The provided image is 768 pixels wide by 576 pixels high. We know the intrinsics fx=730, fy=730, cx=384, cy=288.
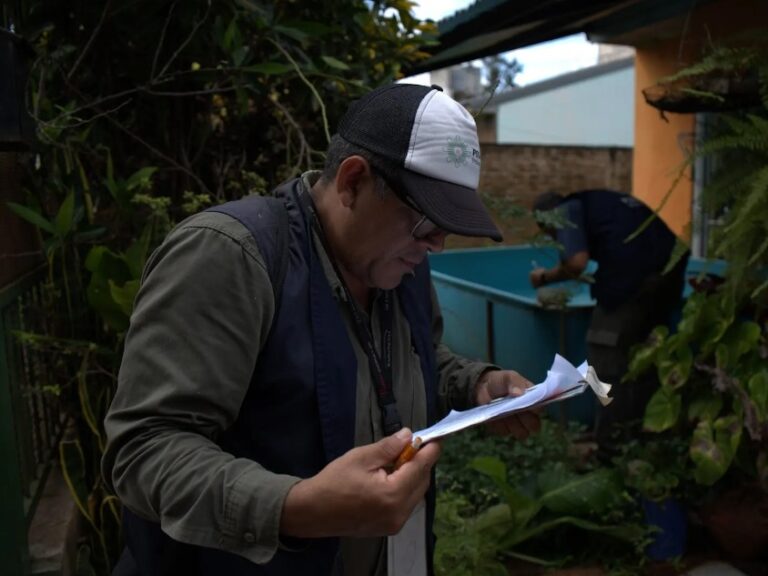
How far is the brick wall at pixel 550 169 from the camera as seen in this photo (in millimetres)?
12844

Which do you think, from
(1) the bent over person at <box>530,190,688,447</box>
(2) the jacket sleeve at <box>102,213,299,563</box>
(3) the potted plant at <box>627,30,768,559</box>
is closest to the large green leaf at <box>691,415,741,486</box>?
(3) the potted plant at <box>627,30,768,559</box>

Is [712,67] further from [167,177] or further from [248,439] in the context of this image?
[248,439]

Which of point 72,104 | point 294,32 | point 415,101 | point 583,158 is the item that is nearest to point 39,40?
point 72,104

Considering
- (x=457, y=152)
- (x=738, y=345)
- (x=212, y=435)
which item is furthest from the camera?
(x=738, y=345)

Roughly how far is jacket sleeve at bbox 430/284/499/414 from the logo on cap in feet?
1.55

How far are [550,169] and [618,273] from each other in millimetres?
9547

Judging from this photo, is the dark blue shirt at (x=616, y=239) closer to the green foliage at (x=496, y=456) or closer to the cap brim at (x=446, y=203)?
the green foliage at (x=496, y=456)

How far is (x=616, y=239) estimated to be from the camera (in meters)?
4.20

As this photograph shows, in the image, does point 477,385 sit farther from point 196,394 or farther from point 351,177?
point 196,394

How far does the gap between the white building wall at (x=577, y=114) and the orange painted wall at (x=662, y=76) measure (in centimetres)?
1309

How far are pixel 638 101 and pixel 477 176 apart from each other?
6112 mm

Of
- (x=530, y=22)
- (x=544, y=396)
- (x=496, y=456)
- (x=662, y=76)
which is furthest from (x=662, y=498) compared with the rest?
(x=662, y=76)

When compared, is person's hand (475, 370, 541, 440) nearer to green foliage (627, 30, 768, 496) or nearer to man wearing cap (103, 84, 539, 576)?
man wearing cap (103, 84, 539, 576)

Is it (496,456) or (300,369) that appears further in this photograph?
(496,456)
